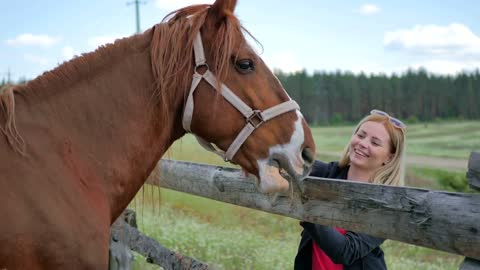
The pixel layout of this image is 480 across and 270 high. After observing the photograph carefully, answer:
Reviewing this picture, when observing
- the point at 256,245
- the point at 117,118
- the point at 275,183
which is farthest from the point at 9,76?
the point at 256,245

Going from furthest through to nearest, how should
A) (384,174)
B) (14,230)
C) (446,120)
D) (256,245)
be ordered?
(446,120) < (256,245) < (384,174) < (14,230)

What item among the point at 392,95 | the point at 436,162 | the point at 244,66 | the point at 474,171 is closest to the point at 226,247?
the point at 244,66

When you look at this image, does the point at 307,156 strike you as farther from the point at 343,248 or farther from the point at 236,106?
the point at 343,248

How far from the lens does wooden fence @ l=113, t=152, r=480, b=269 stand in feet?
6.31

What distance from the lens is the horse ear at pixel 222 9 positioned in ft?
7.80

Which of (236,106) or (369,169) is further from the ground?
(236,106)

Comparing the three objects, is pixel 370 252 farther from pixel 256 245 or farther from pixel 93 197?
pixel 256 245

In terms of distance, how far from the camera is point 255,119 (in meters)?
2.38

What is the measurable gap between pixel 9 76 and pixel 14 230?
4.27 ft

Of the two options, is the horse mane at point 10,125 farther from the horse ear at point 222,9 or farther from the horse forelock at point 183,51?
the horse ear at point 222,9

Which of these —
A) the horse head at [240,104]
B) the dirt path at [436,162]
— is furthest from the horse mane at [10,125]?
the dirt path at [436,162]

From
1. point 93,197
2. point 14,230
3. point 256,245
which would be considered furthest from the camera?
point 256,245

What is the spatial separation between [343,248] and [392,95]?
259ft

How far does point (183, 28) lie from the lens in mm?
2434
